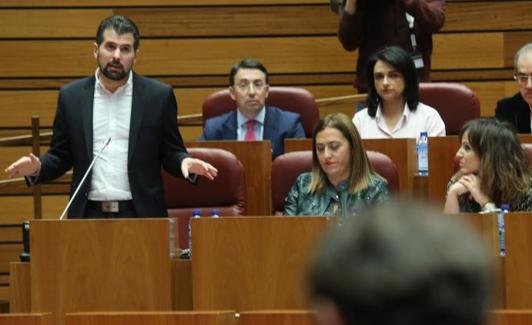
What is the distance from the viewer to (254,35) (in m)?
6.11

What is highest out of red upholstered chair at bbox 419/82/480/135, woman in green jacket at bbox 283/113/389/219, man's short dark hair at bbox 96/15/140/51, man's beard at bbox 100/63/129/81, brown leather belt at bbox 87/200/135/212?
man's short dark hair at bbox 96/15/140/51

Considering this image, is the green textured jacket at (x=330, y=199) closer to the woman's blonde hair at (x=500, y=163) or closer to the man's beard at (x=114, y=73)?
the woman's blonde hair at (x=500, y=163)

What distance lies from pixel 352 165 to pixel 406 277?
119 inches

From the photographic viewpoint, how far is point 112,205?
3512 mm

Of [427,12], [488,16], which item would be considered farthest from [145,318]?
[488,16]

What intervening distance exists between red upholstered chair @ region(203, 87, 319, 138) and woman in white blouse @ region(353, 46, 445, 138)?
0.40 metres

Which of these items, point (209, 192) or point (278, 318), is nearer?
point (278, 318)

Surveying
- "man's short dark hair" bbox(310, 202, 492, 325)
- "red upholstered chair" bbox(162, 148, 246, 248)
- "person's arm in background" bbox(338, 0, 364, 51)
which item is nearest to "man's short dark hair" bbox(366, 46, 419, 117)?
"person's arm in background" bbox(338, 0, 364, 51)

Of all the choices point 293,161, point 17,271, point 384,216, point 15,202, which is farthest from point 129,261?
point 15,202

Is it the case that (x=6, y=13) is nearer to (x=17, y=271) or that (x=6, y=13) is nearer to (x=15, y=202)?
(x=15, y=202)

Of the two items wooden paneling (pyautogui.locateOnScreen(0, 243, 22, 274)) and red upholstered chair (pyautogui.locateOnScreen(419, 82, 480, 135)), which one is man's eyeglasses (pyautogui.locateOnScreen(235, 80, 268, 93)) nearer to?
red upholstered chair (pyautogui.locateOnScreen(419, 82, 480, 135))

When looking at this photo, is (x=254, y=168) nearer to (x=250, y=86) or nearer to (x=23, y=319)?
(x=250, y=86)

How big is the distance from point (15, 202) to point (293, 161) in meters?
2.67

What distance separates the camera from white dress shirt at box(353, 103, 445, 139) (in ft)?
14.3
